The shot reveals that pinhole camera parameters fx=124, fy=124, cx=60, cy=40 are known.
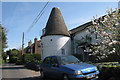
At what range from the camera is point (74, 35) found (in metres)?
25.4

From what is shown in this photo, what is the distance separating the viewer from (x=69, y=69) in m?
6.54

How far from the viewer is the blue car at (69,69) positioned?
627 cm

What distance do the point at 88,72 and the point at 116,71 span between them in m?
1.69

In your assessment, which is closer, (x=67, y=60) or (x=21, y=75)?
(x=67, y=60)

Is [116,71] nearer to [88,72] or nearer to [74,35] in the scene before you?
[88,72]

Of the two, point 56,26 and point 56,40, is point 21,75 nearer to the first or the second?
point 56,40

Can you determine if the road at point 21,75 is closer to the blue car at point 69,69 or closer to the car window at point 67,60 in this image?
the blue car at point 69,69

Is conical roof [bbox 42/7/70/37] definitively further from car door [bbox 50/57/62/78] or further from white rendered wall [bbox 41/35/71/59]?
car door [bbox 50/57/62/78]


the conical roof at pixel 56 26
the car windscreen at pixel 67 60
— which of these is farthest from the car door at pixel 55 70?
the conical roof at pixel 56 26

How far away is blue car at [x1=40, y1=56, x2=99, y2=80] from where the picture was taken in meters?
6.27

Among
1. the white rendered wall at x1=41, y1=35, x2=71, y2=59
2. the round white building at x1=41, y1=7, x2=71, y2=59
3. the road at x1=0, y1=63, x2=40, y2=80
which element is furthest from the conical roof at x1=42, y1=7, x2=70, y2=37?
the road at x1=0, y1=63, x2=40, y2=80

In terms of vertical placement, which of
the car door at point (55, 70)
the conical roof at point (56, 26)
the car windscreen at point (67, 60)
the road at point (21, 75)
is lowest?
the road at point (21, 75)

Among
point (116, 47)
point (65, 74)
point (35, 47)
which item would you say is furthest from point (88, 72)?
point (35, 47)

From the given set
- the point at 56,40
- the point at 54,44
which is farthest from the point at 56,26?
the point at 54,44
